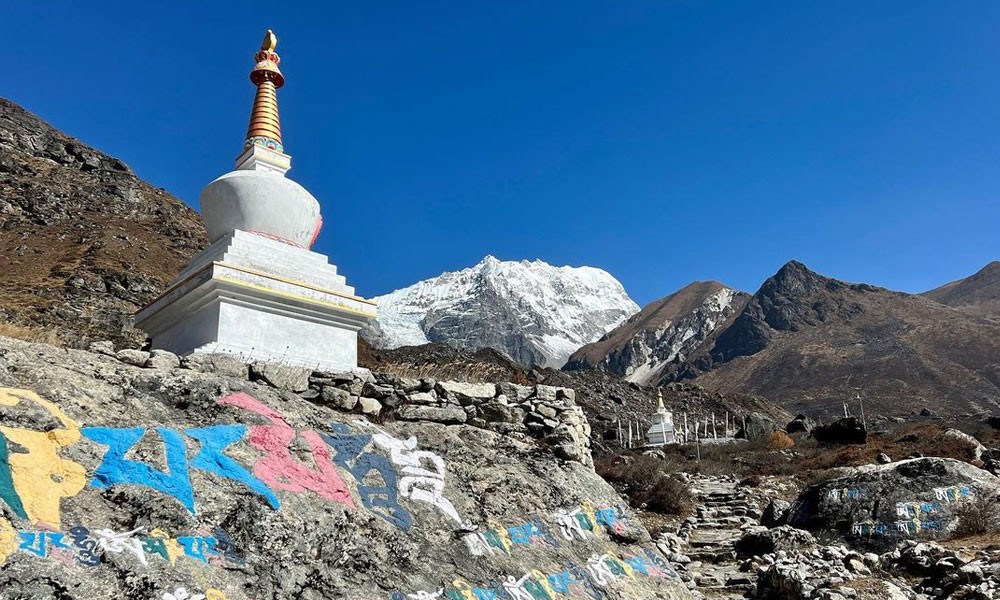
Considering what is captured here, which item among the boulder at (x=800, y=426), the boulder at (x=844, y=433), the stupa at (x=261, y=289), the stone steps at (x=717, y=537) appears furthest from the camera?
the boulder at (x=800, y=426)

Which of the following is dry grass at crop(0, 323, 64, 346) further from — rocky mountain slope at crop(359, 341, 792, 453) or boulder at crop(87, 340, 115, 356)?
rocky mountain slope at crop(359, 341, 792, 453)

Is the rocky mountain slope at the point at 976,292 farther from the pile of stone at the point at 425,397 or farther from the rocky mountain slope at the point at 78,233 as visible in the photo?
the pile of stone at the point at 425,397

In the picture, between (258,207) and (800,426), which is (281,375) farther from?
(800,426)

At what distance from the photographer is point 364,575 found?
453 centimetres

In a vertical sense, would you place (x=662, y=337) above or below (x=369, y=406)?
above

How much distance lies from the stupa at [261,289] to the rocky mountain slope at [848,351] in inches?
2495

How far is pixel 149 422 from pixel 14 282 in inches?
1072

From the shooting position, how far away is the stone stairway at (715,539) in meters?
9.12

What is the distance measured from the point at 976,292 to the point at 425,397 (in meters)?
141

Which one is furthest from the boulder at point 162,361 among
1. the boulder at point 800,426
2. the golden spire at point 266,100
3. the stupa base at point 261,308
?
the boulder at point 800,426

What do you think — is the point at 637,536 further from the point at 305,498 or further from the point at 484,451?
the point at 305,498

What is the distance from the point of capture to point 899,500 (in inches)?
417

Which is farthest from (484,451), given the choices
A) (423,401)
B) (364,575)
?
(364,575)

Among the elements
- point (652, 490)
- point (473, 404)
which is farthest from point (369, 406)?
point (652, 490)
